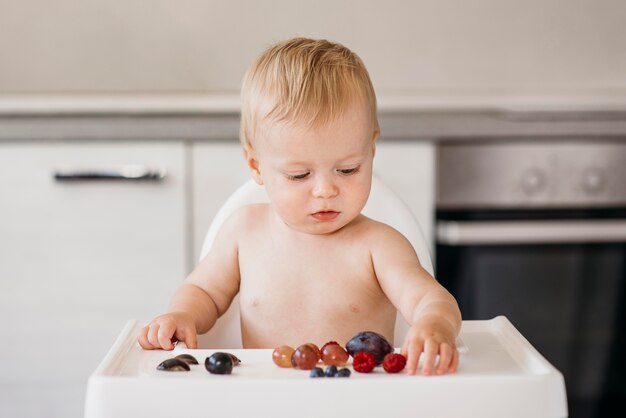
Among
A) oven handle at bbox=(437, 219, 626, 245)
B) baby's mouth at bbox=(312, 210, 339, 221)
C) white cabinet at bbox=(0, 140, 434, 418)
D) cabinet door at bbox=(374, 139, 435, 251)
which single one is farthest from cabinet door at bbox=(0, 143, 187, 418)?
baby's mouth at bbox=(312, 210, 339, 221)

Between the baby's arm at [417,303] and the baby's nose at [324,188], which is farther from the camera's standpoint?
the baby's nose at [324,188]

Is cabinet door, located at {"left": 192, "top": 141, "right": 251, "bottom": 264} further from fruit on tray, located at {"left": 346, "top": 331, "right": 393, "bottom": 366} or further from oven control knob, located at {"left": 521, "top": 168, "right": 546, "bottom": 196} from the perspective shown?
fruit on tray, located at {"left": 346, "top": 331, "right": 393, "bottom": 366}

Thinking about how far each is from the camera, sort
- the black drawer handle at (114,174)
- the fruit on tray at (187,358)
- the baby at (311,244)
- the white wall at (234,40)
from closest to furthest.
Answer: the fruit on tray at (187,358), the baby at (311,244), the black drawer handle at (114,174), the white wall at (234,40)

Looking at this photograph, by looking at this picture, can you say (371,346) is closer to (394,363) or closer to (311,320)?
(394,363)

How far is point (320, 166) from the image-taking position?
3.38ft

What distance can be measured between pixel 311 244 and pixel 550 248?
94 cm

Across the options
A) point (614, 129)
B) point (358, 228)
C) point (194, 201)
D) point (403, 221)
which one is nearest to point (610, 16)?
point (614, 129)

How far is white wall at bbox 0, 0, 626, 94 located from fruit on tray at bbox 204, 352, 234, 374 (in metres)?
1.68

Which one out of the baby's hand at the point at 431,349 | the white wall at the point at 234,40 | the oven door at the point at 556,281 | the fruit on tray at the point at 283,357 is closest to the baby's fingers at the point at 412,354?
the baby's hand at the point at 431,349

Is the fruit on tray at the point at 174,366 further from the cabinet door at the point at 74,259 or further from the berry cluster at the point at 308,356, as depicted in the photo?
the cabinet door at the point at 74,259

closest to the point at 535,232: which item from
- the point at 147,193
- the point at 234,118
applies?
the point at 234,118

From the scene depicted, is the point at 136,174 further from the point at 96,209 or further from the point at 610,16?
the point at 610,16

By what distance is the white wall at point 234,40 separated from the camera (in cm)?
244

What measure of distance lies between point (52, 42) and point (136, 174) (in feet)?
2.26
